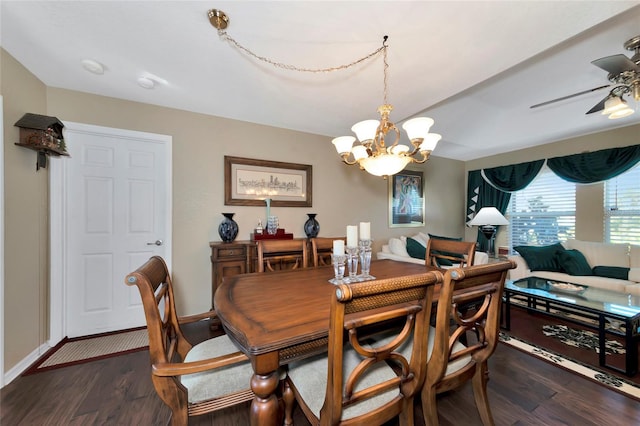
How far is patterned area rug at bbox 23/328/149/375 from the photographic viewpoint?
6.68 ft

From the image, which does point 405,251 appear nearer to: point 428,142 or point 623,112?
point 428,142

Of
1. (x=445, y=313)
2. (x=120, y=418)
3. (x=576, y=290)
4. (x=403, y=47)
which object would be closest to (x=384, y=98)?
(x=403, y=47)

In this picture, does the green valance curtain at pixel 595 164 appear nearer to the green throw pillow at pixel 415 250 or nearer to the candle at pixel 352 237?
the green throw pillow at pixel 415 250

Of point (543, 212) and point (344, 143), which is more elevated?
point (344, 143)

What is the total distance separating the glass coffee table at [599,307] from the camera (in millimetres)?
1856

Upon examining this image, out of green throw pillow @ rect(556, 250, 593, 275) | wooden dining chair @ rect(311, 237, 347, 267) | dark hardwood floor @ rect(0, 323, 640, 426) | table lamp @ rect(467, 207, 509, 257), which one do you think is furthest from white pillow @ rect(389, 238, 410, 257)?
green throw pillow @ rect(556, 250, 593, 275)

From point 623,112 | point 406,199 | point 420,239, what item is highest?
point 623,112

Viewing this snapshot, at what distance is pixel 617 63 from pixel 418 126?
147cm

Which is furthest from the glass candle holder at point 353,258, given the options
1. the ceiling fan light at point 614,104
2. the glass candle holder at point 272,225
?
the ceiling fan light at point 614,104

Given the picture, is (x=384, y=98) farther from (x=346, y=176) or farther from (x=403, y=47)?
(x=346, y=176)

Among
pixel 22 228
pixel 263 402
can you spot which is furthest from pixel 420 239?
pixel 22 228

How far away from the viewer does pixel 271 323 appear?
42.1 inches

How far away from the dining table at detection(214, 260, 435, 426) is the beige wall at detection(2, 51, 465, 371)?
155 cm

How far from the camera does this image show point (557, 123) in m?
3.59
